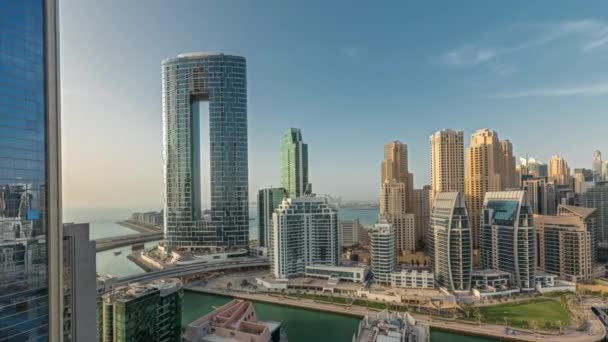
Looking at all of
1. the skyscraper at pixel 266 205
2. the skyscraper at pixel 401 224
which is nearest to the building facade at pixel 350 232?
the skyscraper at pixel 401 224

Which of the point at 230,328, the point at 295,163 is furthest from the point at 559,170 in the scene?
the point at 230,328

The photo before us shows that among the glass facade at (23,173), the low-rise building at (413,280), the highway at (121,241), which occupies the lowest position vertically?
the highway at (121,241)

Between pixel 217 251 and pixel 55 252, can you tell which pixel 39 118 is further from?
pixel 217 251

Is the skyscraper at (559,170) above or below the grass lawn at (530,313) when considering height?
above

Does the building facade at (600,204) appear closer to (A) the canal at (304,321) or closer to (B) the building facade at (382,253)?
(B) the building facade at (382,253)

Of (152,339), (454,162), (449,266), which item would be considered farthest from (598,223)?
(152,339)

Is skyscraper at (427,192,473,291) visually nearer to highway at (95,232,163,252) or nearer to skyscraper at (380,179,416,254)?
skyscraper at (380,179,416,254)
